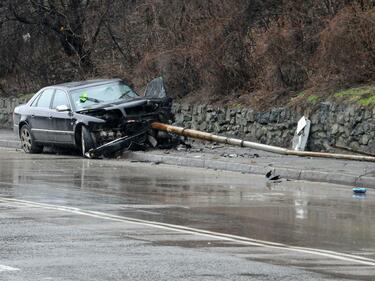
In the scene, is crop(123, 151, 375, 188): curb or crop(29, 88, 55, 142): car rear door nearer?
crop(123, 151, 375, 188): curb

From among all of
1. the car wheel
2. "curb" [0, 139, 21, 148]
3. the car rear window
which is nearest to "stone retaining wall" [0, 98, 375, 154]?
Answer: the car rear window

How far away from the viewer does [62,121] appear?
920 inches

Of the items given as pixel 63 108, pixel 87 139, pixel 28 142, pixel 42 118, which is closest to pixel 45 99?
pixel 42 118

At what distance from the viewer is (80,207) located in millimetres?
13602

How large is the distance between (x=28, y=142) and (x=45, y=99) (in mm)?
1155

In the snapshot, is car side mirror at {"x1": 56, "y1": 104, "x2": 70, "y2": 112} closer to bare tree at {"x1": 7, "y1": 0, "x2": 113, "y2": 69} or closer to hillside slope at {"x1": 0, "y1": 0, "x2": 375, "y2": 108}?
hillside slope at {"x1": 0, "y1": 0, "x2": 375, "y2": 108}

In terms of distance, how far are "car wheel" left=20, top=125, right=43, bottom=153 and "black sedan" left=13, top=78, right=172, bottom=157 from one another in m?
0.03

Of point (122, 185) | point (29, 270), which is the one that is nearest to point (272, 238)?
point (29, 270)

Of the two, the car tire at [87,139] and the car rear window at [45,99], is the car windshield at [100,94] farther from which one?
the car rear window at [45,99]

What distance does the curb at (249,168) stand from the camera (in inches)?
686

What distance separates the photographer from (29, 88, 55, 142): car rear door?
24094mm

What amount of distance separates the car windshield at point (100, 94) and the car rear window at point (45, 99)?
99cm

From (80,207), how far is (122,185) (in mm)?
3294

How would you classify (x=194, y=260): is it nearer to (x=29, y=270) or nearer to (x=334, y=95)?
(x=29, y=270)
